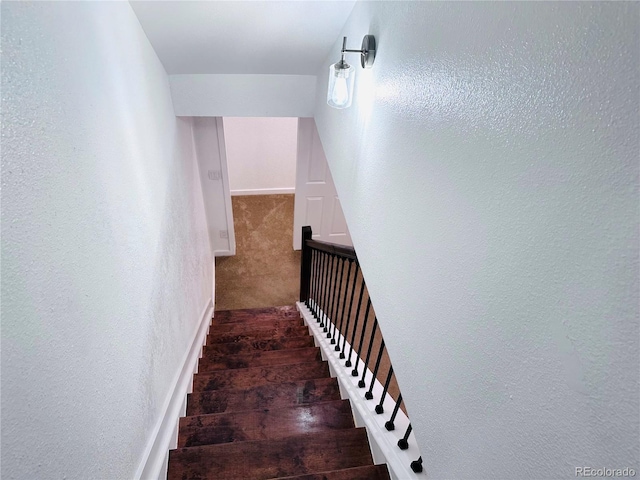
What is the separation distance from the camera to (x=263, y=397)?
2.12 m

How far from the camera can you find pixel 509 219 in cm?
65

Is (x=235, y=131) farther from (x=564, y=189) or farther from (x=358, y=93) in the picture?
(x=564, y=189)

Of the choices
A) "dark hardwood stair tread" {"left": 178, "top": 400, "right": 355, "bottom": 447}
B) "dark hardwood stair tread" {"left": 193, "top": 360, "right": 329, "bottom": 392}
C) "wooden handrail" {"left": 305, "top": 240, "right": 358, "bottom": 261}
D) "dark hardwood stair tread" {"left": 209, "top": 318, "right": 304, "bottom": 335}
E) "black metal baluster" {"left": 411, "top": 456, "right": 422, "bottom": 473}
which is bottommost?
"dark hardwood stair tread" {"left": 209, "top": 318, "right": 304, "bottom": 335}

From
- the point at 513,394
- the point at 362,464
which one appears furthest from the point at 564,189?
the point at 362,464

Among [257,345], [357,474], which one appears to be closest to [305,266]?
[257,345]

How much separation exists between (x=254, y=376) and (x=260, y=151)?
4054 mm

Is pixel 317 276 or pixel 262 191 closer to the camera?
pixel 317 276

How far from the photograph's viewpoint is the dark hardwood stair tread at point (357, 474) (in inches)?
57.2

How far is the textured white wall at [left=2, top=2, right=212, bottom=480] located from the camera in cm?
69

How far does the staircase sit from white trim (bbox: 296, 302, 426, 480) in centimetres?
7

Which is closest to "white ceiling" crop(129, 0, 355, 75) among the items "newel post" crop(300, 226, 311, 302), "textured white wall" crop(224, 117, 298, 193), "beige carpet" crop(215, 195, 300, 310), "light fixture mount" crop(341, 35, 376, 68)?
"light fixture mount" crop(341, 35, 376, 68)

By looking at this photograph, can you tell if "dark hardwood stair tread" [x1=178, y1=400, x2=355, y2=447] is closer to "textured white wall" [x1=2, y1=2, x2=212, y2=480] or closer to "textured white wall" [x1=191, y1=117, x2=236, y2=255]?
"textured white wall" [x1=2, y1=2, x2=212, y2=480]

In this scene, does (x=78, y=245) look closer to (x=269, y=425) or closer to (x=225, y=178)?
(x=269, y=425)

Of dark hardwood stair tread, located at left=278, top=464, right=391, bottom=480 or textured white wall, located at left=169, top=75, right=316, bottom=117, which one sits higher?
textured white wall, located at left=169, top=75, right=316, bottom=117
